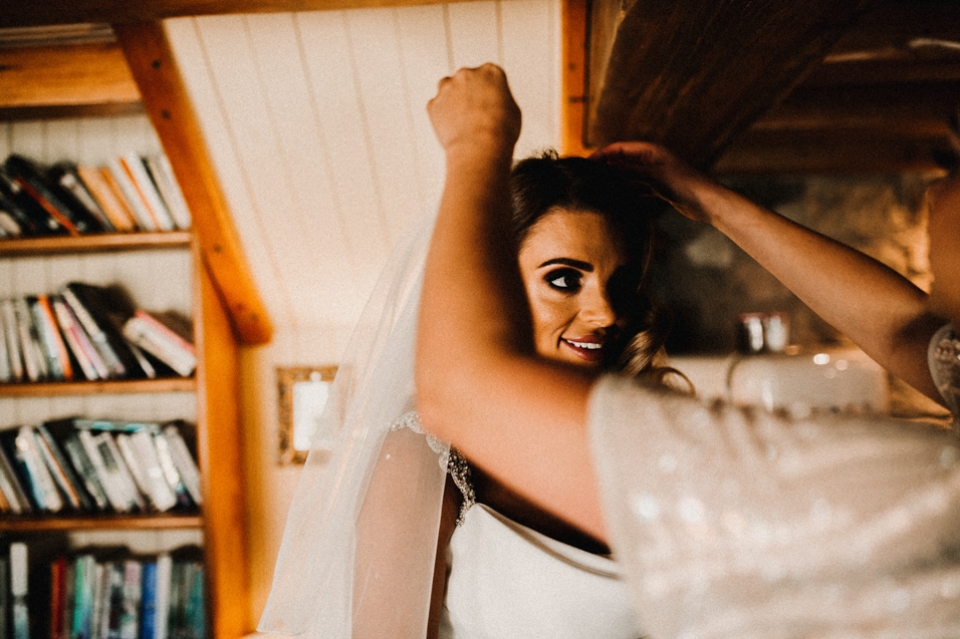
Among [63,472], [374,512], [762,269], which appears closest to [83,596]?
[63,472]

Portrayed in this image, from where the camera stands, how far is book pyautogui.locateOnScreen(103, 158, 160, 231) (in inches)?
62.8

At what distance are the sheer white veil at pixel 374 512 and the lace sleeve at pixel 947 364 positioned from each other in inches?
29.0

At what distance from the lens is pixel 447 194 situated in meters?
0.41

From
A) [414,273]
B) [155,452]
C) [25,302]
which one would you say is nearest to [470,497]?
[414,273]

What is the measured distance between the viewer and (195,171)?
153cm

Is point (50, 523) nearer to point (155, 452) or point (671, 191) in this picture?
point (155, 452)

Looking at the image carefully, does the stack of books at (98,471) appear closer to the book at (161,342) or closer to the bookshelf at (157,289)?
the bookshelf at (157,289)

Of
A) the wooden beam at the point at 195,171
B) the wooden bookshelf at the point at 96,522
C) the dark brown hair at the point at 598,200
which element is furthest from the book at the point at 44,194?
the dark brown hair at the point at 598,200

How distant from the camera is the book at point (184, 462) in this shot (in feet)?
5.35

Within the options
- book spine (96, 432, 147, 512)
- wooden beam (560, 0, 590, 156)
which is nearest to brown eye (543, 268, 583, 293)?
wooden beam (560, 0, 590, 156)

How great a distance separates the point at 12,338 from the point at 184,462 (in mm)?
722

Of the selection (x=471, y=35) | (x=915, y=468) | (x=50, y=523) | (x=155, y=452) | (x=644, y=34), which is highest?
(x=471, y=35)

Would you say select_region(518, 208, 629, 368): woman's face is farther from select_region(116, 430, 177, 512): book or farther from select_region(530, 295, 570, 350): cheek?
select_region(116, 430, 177, 512): book

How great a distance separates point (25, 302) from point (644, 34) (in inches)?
80.7
